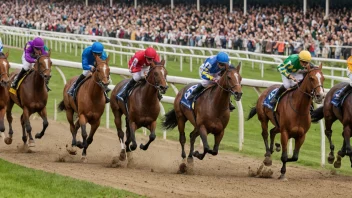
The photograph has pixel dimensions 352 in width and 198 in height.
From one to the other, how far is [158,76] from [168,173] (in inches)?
46.3

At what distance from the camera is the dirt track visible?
30.1ft

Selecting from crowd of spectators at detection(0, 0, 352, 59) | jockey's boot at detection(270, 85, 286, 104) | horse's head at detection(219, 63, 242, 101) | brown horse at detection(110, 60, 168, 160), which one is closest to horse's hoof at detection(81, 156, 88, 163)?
brown horse at detection(110, 60, 168, 160)

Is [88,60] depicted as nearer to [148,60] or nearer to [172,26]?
[148,60]

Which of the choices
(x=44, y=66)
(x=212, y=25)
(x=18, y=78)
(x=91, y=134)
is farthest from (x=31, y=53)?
(x=212, y=25)

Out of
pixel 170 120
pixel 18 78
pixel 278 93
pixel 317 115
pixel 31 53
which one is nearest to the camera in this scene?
pixel 278 93

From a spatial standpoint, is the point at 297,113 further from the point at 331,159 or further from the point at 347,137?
the point at 331,159

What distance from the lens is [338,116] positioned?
38.1 ft

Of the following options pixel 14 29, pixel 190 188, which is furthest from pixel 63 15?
pixel 190 188

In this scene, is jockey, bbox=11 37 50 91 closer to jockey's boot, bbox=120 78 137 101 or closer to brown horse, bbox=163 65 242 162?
jockey's boot, bbox=120 78 137 101

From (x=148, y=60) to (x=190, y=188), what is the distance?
2.61m

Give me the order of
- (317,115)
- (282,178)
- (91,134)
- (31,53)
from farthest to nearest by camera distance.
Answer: (31,53) → (91,134) → (317,115) → (282,178)

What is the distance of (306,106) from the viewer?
10.4 m

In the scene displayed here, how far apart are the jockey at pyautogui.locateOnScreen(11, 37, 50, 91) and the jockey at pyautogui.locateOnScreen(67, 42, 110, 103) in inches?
26.1

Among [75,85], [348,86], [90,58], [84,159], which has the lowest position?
[84,159]
